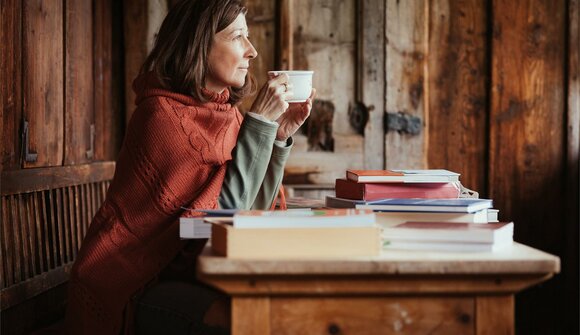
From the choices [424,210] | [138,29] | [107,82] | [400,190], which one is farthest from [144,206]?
[138,29]

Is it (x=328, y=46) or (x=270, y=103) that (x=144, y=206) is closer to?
(x=270, y=103)

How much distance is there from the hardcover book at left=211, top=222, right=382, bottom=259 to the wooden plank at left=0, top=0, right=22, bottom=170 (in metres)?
1.27

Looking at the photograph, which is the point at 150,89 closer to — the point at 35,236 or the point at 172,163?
the point at 172,163

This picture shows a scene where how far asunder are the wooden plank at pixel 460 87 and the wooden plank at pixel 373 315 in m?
2.28

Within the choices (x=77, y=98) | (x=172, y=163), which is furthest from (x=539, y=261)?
(x=77, y=98)

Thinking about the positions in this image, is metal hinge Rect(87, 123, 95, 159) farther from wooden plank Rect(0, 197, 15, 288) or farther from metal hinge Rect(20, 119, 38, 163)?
wooden plank Rect(0, 197, 15, 288)

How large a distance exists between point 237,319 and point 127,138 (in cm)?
92

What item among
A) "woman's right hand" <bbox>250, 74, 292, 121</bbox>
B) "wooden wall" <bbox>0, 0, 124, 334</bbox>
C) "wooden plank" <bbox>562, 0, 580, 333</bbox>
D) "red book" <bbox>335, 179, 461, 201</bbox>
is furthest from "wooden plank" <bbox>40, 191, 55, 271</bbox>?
"wooden plank" <bbox>562, 0, 580, 333</bbox>

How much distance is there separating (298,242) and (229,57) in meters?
1.05

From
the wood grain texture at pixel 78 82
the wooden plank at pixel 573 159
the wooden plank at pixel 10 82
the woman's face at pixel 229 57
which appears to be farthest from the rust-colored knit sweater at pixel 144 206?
the wooden plank at pixel 573 159

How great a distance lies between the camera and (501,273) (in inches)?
45.9

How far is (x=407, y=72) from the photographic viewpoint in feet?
11.1

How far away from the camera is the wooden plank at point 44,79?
2387mm

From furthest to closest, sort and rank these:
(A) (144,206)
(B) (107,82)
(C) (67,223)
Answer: (B) (107,82), (C) (67,223), (A) (144,206)
